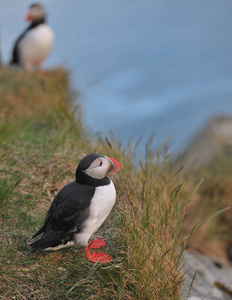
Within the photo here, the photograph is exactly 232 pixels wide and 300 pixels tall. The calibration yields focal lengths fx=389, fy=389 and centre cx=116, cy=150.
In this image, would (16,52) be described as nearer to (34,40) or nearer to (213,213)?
(34,40)

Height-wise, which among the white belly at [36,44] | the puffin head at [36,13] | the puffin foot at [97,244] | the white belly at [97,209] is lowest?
the puffin foot at [97,244]

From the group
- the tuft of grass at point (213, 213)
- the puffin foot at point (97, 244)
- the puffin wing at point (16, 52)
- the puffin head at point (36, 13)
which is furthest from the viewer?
the puffin wing at point (16, 52)

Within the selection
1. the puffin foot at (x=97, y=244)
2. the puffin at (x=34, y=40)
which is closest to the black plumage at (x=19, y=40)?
the puffin at (x=34, y=40)

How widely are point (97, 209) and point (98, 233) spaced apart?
0.66 m

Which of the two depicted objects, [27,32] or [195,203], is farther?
[27,32]

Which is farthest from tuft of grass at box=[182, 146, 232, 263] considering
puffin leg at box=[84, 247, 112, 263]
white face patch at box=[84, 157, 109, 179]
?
white face patch at box=[84, 157, 109, 179]

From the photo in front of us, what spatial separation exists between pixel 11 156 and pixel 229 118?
A: 28.7 ft

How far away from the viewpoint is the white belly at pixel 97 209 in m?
2.50

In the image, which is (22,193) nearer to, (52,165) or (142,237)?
(52,165)

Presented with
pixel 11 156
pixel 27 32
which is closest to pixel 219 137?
pixel 27 32

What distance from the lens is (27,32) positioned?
1048cm

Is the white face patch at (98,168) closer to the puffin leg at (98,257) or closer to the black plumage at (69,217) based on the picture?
the black plumage at (69,217)

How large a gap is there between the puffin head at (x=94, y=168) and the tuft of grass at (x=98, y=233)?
0.48 m

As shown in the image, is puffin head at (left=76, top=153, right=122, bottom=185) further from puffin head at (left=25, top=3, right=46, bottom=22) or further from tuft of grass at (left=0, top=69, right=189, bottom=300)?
puffin head at (left=25, top=3, right=46, bottom=22)
